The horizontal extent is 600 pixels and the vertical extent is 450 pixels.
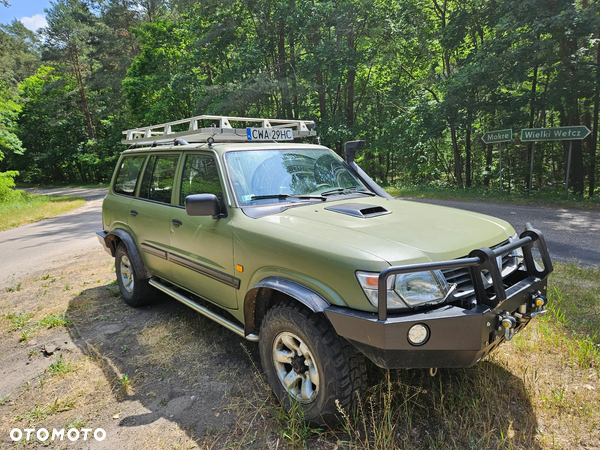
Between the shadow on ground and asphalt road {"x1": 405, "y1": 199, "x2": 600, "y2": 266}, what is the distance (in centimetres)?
440

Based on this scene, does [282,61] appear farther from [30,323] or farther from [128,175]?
[30,323]

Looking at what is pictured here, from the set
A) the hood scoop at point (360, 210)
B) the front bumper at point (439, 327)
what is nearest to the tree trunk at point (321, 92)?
the hood scoop at point (360, 210)

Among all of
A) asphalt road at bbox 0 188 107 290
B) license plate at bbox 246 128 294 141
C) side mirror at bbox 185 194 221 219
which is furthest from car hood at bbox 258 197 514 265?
asphalt road at bbox 0 188 107 290

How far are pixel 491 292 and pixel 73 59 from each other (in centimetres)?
3697

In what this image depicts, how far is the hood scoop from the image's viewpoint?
296cm

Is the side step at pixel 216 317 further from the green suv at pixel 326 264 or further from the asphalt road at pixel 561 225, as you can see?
the asphalt road at pixel 561 225

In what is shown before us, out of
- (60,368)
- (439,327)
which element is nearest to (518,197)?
(439,327)

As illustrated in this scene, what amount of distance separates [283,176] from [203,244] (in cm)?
94

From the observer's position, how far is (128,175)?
499 centimetres

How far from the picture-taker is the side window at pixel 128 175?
4.76 meters

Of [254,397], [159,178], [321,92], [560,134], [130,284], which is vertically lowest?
[254,397]

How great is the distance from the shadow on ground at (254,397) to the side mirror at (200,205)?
4.06 feet

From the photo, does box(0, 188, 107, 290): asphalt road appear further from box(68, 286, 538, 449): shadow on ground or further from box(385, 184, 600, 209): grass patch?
box(385, 184, 600, 209): grass patch

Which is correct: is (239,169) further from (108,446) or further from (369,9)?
(369,9)
